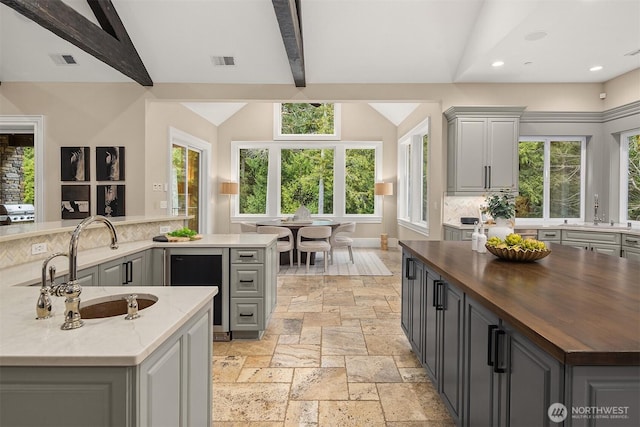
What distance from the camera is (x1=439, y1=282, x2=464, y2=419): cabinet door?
194 centimetres

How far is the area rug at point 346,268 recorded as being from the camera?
6536 mm

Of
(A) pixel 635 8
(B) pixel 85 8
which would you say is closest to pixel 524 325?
(A) pixel 635 8

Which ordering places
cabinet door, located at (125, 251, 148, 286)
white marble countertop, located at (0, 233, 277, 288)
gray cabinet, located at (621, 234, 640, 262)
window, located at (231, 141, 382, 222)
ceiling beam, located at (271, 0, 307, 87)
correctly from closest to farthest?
white marble countertop, located at (0, 233, 277, 288) < cabinet door, located at (125, 251, 148, 286) < ceiling beam, located at (271, 0, 307, 87) < gray cabinet, located at (621, 234, 640, 262) < window, located at (231, 141, 382, 222)

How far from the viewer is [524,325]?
1242 millimetres

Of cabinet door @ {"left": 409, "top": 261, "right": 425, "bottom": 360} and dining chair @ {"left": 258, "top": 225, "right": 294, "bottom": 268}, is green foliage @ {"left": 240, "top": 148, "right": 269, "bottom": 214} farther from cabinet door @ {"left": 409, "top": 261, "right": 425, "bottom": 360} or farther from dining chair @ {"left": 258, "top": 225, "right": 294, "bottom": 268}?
cabinet door @ {"left": 409, "top": 261, "right": 425, "bottom": 360}

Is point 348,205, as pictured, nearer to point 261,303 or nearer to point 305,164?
point 305,164

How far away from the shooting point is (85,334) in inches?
47.7

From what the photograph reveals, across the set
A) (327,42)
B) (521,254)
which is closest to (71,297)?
(521,254)

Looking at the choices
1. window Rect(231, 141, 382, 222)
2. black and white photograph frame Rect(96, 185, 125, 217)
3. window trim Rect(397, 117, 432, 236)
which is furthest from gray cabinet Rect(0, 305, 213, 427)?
window Rect(231, 141, 382, 222)

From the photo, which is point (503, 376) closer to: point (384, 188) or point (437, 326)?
point (437, 326)

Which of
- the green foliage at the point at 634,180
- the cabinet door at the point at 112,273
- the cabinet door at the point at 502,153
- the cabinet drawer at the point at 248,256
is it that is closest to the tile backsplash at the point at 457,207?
the cabinet door at the point at 502,153

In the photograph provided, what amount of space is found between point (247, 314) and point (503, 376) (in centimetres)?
245

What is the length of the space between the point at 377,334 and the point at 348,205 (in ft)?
20.8

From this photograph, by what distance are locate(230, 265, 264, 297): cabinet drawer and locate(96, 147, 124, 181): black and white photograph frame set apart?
3352 mm
